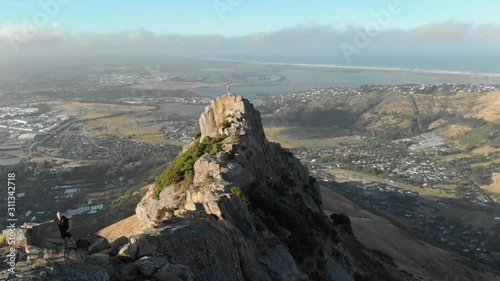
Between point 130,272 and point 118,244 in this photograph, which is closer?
point 130,272

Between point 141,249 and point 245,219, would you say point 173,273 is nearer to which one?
point 141,249

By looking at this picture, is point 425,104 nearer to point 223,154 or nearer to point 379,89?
point 379,89

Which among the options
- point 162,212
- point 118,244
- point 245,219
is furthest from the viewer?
point 162,212

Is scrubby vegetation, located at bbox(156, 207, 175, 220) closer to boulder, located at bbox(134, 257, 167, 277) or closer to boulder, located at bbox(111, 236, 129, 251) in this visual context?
boulder, located at bbox(111, 236, 129, 251)

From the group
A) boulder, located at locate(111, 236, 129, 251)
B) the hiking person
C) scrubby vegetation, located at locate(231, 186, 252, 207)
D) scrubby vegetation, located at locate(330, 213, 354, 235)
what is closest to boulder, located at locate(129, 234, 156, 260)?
boulder, located at locate(111, 236, 129, 251)

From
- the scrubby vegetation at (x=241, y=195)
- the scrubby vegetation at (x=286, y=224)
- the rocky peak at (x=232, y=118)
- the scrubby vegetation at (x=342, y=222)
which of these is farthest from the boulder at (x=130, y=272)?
the scrubby vegetation at (x=342, y=222)

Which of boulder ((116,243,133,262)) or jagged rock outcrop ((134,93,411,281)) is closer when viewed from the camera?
boulder ((116,243,133,262))

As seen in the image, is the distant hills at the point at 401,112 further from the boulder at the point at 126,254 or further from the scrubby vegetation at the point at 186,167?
the boulder at the point at 126,254

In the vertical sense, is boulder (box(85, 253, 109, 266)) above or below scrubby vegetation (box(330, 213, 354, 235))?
above

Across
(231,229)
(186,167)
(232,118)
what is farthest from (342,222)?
(231,229)

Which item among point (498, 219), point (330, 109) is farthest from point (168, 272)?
point (330, 109)
